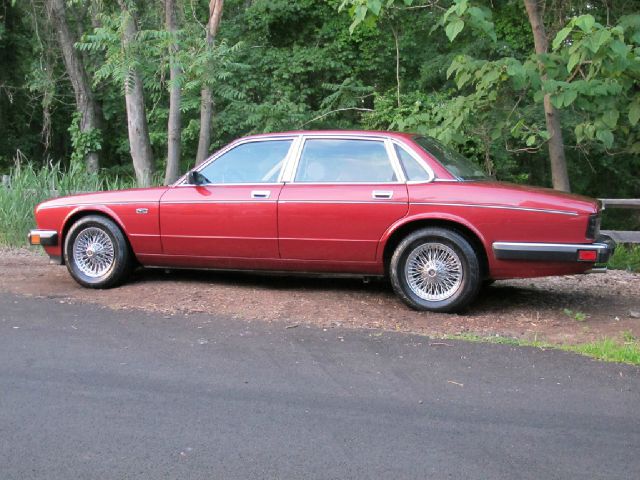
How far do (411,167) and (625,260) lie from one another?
474cm

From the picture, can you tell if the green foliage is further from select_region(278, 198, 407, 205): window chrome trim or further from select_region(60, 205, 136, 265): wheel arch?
select_region(278, 198, 407, 205): window chrome trim

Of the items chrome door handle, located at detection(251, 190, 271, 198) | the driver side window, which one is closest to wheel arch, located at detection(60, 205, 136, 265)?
the driver side window

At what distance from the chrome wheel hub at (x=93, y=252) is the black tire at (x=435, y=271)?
9.81 feet

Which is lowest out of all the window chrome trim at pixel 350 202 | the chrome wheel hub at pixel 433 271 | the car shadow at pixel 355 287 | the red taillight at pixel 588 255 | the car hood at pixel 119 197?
the car shadow at pixel 355 287

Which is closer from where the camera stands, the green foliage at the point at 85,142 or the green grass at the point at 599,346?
the green grass at the point at 599,346

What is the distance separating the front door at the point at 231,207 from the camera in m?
7.54

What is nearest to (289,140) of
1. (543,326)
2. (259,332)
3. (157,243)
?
(157,243)

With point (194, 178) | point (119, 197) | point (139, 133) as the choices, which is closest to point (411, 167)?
point (194, 178)

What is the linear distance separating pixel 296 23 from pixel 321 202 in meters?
13.6

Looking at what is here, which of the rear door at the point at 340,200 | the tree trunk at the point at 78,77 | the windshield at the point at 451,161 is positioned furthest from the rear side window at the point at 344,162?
the tree trunk at the point at 78,77

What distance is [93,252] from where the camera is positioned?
8.12 meters

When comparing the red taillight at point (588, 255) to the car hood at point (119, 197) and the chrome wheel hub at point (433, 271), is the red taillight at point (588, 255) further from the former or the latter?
the car hood at point (119, 197)

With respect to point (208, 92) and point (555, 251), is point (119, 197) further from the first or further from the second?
point (208, 92)

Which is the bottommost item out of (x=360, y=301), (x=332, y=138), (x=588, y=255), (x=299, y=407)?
(x=299, y=407)
